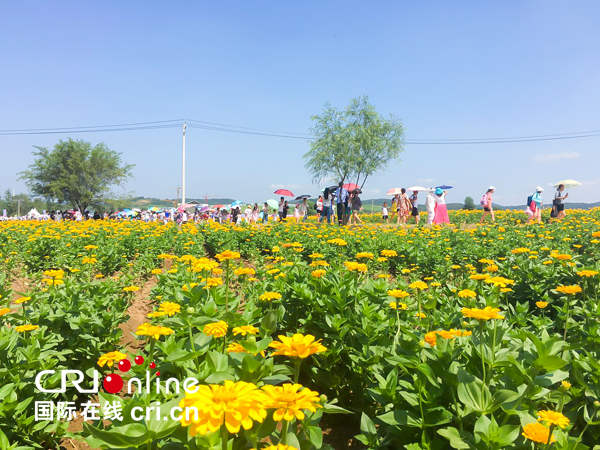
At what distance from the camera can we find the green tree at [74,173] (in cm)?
4353

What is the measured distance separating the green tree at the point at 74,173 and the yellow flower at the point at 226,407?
49770mm

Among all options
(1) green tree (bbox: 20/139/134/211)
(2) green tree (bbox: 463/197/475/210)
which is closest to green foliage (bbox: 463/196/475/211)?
(2) green tree (bbox: 463/197/475/210)

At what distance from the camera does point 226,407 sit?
1.03 metres

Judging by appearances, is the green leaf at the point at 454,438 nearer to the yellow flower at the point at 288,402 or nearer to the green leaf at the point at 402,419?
the green leaf at the point at 402,419

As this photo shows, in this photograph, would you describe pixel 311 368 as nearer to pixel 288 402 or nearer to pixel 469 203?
pixel 288 402

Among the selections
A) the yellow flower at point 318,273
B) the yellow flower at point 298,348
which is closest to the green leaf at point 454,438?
the yellow flower at point 298,348

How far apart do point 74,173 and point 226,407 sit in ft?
168

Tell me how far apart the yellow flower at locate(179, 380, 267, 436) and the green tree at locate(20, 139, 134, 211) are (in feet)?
163

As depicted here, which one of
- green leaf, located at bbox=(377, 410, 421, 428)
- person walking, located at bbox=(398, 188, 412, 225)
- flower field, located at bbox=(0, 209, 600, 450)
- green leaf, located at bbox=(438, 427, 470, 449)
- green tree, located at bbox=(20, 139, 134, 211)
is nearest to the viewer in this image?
flower field, located at bbox=(0, 209, 600, 450)

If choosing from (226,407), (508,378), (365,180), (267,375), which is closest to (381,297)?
(508,378)

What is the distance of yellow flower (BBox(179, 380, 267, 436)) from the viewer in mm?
1010

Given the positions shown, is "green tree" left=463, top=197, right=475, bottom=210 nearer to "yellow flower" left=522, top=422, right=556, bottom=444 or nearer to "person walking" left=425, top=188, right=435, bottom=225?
"person walking" left=425, top=188, right=435, bottom=225

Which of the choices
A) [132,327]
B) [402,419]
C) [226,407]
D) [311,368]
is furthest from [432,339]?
[132,327]

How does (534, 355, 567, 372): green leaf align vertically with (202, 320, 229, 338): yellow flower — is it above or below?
above
